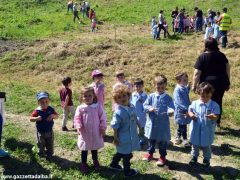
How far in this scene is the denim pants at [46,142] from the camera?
282 inches

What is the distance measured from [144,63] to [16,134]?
7.70 meters

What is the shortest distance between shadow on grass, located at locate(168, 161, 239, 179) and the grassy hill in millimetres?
19

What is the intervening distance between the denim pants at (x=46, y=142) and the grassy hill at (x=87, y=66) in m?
0.25

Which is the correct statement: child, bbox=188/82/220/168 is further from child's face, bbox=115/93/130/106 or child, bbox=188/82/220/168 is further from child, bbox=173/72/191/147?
child's face, bbox=115/93/130/106

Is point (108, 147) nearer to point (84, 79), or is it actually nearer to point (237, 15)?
point (84, 79)

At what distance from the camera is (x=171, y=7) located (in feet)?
106

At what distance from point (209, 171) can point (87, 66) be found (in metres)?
9.35

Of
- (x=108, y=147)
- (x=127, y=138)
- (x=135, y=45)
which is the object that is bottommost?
(x=108, y=147)

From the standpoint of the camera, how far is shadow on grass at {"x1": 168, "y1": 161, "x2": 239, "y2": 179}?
6.82 m

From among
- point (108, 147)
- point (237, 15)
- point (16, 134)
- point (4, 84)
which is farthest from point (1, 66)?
point (237, 15)

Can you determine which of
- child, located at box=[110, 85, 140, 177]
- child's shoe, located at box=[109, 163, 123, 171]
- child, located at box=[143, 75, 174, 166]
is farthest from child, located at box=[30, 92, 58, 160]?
child, located at box=[143, 75, 174, 166]

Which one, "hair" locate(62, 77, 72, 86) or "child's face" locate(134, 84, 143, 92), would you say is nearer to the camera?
"child's face" locate(134, 84, 143, 92)

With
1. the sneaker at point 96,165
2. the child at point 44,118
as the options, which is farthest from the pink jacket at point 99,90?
the sneaker at point 96,165

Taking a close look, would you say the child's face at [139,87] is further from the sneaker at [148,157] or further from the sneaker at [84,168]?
the sneaker at [84,168]
